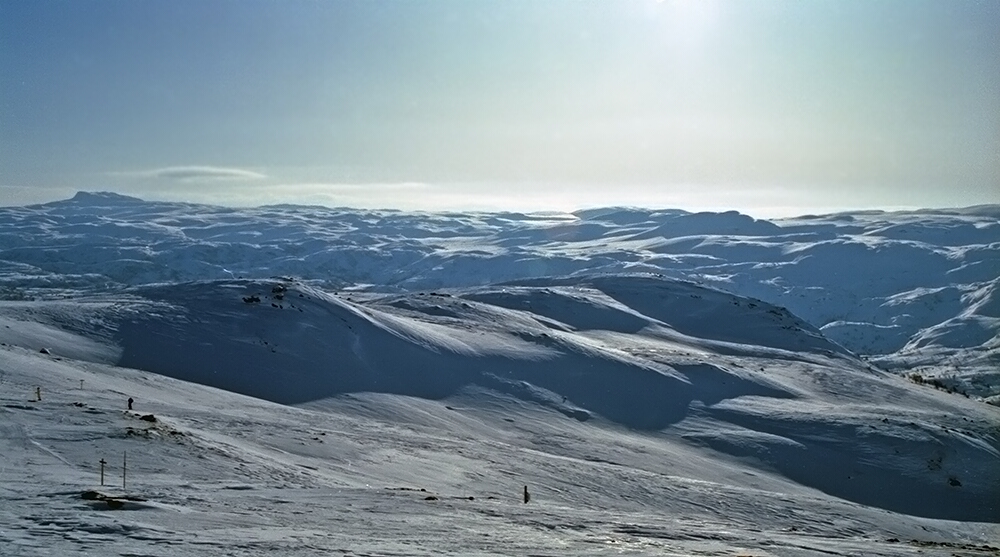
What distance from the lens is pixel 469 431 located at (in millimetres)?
27328

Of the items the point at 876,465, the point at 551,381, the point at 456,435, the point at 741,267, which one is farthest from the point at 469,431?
the point at 741,267

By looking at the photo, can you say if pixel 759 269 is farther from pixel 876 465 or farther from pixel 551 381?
pixel 876 465

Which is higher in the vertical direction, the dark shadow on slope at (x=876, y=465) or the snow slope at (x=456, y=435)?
the snow slope at (x=456, y=435)

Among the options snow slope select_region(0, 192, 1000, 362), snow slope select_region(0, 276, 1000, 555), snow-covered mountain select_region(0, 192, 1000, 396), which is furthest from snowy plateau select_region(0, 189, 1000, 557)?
snow slope select_region(0, 192, 1000, 362)

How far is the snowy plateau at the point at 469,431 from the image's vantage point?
1158 cm

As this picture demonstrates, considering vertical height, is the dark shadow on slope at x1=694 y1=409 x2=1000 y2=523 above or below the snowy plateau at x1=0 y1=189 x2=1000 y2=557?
below

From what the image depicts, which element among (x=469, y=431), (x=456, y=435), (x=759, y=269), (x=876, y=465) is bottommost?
(x=876, y=465)

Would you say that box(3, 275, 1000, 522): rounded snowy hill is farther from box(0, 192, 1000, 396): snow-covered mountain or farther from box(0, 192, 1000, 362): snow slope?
box(0, 192, 1000, 362): snow slope

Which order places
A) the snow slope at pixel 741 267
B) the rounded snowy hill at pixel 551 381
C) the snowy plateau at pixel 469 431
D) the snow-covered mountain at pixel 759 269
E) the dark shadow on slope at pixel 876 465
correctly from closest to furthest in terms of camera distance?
the snowy plateau at pixel 469 431 < the dark shadow on slope at pixel 876 465 < the rounded snowy hill at pixel 551 381 < the snow-covered mountain at pixel 759 269 < the snow slope at pixel 741 267

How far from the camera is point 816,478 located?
28688 millimetres

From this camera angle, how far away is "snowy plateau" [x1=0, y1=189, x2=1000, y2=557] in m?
11.6

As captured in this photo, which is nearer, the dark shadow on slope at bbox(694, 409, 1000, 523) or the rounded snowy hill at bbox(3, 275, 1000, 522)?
the dark shadow on slope at bbox(694, 409, 1000, 523)

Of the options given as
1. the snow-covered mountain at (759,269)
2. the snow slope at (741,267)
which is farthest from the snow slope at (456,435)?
the snow slope at (741,267)

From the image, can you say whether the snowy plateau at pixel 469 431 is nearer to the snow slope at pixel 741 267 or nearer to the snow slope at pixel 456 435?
the snow slope at pixel 456 435
